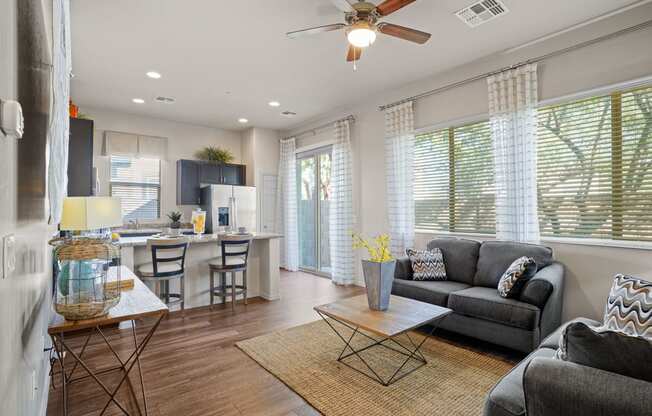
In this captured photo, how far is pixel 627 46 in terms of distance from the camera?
3098 millimetres

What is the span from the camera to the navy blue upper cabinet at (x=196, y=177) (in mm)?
6762

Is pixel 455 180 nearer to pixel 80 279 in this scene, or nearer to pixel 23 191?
pixel 80 279

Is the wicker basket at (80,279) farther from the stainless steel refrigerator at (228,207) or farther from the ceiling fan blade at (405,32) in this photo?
the stainless steel refrigerator at (228,207)

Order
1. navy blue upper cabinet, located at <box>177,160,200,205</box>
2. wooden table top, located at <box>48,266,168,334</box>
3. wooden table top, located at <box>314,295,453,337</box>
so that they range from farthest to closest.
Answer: navy blue upper cabinet, located at <box>177,160,200,205</box>, wooden table top, located at <box>314,295,453,337</box>, wooden table top, located at <box>48,266,168,334</box>

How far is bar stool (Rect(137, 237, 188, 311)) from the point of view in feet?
12.6

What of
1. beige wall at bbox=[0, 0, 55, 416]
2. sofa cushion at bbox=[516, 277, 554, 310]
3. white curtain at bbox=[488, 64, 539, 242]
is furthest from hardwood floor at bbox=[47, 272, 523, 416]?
white curtain at bbox=[488, 64, 539, 242]

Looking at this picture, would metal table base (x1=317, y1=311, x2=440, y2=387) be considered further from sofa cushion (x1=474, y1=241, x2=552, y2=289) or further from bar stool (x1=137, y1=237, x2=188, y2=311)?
bar stool (x1=137, y1=237, x2=188, y2=311)

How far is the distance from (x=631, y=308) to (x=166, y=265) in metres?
4.08

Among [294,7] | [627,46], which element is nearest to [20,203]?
[294,7]

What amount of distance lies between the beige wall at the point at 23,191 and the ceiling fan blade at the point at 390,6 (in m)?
2.13

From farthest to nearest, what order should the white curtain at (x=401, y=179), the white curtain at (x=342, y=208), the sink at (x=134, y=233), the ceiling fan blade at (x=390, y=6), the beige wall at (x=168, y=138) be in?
the beige wall at (x=168, y=138) < the sink at (x=134, y=233) < the white curtain at (x=342, y=208) < the white curtain at (x=401, y=179) < the ceiling fan blade at (x=390, y=6)

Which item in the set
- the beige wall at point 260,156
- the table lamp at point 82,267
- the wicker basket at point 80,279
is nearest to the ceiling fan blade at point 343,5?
the table lamp at point 82,267

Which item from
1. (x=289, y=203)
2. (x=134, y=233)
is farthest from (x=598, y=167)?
(x=134, y=233)

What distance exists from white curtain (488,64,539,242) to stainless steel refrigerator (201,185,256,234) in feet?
15.1
